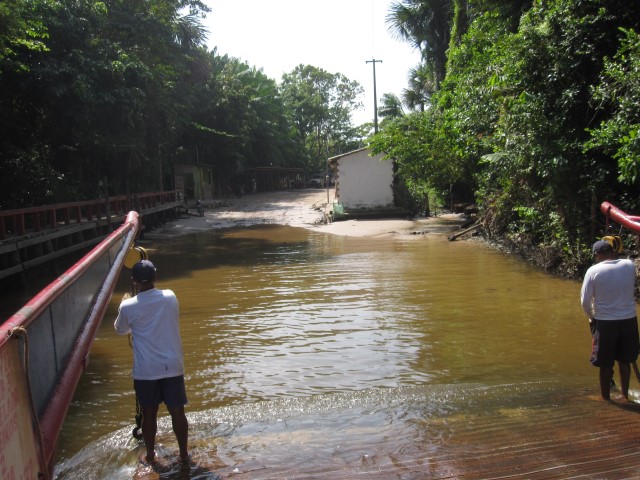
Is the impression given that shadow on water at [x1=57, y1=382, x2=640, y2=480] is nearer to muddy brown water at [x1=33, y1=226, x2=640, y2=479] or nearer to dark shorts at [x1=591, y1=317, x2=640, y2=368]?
muddy brown water at [x1=33, y1=226, x2=640, y2=479]

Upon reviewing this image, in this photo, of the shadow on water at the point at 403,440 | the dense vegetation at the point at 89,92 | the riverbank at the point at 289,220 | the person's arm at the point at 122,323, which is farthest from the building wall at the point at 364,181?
the person's arm at the point at 122,323

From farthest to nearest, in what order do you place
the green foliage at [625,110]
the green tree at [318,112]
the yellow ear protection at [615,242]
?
1. the green tree at [318,112]
2. the green foliage at [625,110]
3. the yellow ear protection at [615,242]

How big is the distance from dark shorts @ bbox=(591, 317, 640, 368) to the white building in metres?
23.7

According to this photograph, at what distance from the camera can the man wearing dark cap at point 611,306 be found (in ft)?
16.7

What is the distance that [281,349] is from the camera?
8.19m

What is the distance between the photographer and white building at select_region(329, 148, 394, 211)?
28.7 metres

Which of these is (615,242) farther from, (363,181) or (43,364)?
(363,181)

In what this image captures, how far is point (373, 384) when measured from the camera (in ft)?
21.8

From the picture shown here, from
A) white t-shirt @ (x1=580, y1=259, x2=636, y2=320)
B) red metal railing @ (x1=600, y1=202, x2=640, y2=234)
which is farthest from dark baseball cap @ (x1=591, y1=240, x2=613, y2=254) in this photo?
red metal railing @ (x1=600, y1=202, x2=640, y2=234)

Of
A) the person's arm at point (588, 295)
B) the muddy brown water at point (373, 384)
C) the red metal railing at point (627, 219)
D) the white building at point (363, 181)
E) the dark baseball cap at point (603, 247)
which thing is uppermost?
the white building at point (363, 181)

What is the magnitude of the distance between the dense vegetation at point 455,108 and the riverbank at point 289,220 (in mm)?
2237

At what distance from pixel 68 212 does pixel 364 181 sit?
15.4m

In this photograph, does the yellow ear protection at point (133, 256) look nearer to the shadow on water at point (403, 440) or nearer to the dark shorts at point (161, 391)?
the dark shorts at point (161, 391)

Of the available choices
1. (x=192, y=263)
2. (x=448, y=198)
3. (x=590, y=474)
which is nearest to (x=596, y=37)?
(x=590, y=474)
